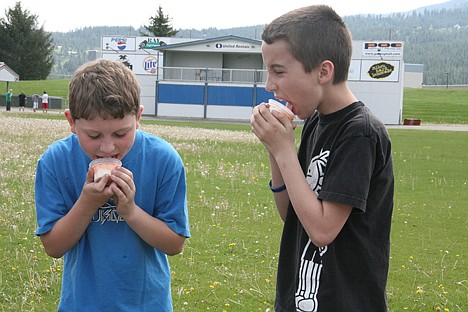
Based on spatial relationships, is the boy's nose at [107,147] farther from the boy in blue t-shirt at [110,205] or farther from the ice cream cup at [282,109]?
the ice cream cup at [282,109]

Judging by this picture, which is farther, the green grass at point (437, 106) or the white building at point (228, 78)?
the green grass at point (437, 106)

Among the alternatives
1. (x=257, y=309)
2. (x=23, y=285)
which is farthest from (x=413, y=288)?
(x=23, y=285)

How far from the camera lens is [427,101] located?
108m

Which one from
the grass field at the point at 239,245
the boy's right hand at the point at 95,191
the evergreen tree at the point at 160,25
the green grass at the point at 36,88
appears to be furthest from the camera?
the evergreen tree at the point at 160,25

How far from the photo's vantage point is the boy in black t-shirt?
11.0 ft

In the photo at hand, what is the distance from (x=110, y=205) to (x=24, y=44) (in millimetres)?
116821

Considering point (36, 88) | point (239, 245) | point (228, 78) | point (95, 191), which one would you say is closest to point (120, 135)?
point (95, 191)

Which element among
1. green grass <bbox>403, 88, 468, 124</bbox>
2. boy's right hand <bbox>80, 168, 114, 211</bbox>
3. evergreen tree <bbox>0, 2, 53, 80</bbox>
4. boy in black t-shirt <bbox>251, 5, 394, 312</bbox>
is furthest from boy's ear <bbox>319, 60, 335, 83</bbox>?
evergreen tree <bbox>0, 2, 53, 80</bbox>

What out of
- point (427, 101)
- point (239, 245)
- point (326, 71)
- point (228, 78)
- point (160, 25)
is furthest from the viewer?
point (160, 25)

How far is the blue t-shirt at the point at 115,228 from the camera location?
3547 mm

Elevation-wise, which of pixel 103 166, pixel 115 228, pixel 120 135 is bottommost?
pixel 115 228

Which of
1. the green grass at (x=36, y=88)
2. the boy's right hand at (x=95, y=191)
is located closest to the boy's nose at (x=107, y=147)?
the boy's right hand at (x=95, y=191)

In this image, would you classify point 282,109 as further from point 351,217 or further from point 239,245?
point 239,245

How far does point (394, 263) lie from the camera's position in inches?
377
